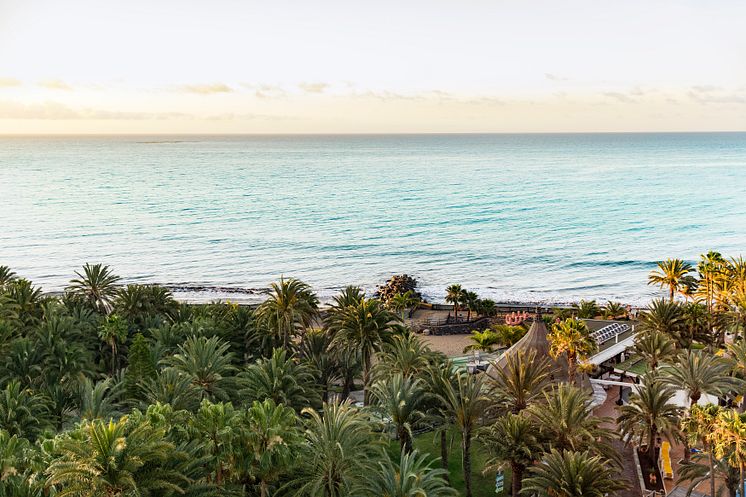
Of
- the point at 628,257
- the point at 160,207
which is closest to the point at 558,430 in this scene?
the point at 628,257

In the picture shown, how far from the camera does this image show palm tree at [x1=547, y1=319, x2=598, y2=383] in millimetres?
41062

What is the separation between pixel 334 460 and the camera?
1118 inches

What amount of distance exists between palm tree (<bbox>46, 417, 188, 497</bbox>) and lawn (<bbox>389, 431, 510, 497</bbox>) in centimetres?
1705

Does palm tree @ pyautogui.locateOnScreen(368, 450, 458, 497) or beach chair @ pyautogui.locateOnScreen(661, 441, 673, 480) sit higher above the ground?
palm tree @ pyautogui.locateOnScreen(368, 450, 458, 497)

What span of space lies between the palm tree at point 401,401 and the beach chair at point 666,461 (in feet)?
48.1

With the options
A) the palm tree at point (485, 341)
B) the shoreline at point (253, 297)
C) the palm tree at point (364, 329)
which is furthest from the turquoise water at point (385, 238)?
the palm tree at point (364, 329)

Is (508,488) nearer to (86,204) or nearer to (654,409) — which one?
(654,409)

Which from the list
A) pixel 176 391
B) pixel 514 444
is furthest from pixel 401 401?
pixel 176 391

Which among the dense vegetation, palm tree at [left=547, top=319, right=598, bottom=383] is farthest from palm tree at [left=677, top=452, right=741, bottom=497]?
palm tree at [left=547, top=319, right=598, bottom=383]

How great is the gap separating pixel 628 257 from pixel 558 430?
296 ft

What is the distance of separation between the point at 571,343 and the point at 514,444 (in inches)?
425

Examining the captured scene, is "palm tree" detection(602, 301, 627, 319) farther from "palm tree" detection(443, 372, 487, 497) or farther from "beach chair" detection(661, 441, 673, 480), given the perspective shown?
"palm tree" detection(443, 372, 487, 497)

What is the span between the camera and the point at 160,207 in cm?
17488

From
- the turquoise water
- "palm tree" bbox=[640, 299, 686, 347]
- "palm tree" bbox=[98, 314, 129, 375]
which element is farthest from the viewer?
the turquoise water
